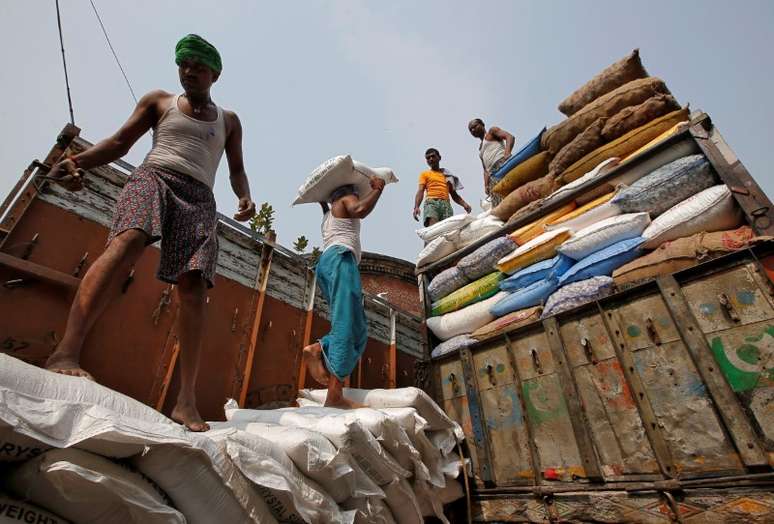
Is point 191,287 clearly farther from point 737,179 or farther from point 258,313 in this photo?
point 737,179

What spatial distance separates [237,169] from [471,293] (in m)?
2.12

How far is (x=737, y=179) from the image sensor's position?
2105 millimetres

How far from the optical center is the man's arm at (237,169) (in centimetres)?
194

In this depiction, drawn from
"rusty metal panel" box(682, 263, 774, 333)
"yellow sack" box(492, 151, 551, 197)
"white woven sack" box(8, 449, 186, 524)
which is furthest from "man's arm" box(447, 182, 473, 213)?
"white woven sack" box(8, 449, 186, 524)

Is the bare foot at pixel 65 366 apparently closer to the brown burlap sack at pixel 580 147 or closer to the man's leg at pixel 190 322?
the man's leg at pixel 190 322

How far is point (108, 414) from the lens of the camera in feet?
2.52

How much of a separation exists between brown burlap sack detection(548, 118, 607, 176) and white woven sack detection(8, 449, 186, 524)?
11.9ft

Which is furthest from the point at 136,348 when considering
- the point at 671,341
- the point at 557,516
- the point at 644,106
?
the point at 644,106

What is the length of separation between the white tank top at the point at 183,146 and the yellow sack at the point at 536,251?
7.45ft

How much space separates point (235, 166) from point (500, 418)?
2.26 m

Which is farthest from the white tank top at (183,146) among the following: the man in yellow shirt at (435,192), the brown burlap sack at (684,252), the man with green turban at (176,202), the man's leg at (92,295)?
the man in yellow shirt at (435,192)

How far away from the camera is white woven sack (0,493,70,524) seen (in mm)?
636

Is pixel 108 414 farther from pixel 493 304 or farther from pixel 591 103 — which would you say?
pixel 591 103

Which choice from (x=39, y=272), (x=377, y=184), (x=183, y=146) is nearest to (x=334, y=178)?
(x=377, y=184)
